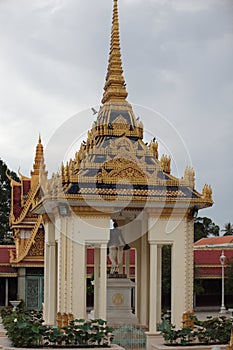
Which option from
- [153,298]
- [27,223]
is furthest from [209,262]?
[153,298]

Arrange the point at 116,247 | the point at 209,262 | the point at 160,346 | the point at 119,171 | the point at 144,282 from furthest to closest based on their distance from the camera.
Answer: the point at 209,262 → the point at 116,247 → the point at 144,282 → the point at 119,171 → the point at 160,346

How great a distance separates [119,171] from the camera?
53.9 feet

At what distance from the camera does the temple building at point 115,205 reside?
15836 mm

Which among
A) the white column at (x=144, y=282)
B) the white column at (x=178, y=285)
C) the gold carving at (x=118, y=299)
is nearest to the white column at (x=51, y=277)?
the gold carving at (x=118, y=299)

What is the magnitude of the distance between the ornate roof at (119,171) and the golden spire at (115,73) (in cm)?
3

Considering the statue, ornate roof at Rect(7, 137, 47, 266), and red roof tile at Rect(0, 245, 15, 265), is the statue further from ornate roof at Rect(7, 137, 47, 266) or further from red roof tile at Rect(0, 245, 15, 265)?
red roof tile at Rect(0, 245, 15, 265)

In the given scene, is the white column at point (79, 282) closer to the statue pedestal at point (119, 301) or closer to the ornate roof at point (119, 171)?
the ornate roof at point (119, 171)

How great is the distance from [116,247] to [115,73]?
14.8 feet

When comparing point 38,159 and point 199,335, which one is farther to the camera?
point 38,159

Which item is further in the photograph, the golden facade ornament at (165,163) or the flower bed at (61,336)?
the golden facade ornament at (165,163)

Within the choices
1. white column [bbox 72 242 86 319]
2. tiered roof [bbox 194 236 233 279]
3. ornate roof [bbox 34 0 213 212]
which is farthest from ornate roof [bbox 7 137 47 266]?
white column [bbox 72 242 86 319]

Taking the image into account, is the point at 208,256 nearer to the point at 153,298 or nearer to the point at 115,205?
the point at 153,298

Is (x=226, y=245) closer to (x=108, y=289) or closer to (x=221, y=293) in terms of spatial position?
(x=221, y=293)

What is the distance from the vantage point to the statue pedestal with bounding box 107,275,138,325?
17.6 meters
